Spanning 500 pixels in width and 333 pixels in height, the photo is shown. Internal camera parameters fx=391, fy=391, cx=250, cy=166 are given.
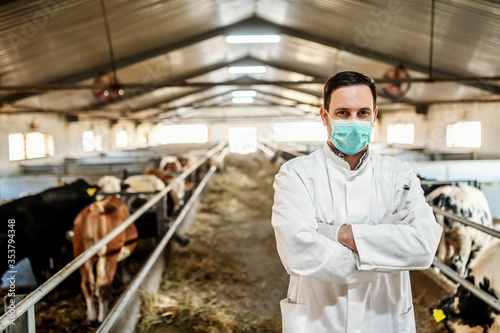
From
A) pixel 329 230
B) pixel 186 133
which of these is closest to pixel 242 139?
pixel 186 133

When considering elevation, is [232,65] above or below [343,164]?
above

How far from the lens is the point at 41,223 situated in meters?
4.23

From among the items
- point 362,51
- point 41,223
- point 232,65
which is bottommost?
point 41,223

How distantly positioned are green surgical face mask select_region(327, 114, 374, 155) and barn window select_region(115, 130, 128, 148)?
756 inches

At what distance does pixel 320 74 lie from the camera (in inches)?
575

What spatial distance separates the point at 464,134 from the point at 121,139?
15.7 m

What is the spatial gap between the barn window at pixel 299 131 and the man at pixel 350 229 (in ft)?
81.2

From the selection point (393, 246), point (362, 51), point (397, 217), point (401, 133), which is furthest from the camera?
point (401, 133)

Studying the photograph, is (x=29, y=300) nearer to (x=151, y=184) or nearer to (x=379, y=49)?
(x=151, y=184)

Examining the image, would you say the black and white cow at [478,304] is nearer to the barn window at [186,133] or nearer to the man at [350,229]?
the man at [350,229]

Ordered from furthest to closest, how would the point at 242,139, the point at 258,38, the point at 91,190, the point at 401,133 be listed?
the point at 242,139, the point at 401,133, the point at 258,38, the point at 91,190

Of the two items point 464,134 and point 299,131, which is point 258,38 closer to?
point 464,134

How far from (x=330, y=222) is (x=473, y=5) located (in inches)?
250

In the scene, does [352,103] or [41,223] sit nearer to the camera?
[352,103]
